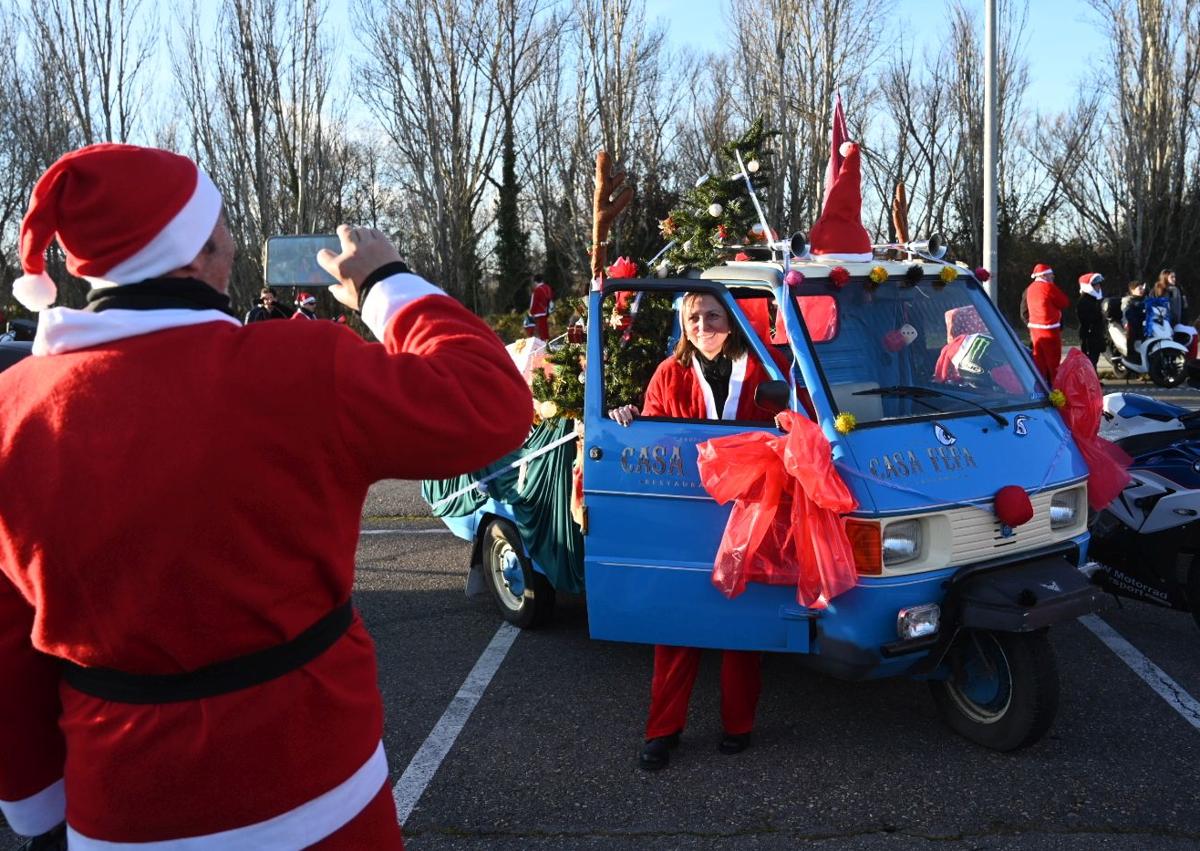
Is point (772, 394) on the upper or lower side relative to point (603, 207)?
lower

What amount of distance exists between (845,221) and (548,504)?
2.05 meters

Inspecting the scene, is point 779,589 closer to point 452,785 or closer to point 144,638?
point 452,785

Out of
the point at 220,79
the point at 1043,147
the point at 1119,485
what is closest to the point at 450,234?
the point at 220,79

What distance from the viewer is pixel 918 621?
3818 millimetres

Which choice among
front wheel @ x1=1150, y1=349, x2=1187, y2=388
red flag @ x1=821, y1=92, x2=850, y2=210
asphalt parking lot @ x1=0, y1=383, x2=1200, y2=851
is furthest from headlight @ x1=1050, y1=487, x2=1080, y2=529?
front wheel @ x1=1150, y1=349, x2=1187, y2=388

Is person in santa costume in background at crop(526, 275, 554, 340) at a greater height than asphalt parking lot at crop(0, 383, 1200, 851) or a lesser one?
greater

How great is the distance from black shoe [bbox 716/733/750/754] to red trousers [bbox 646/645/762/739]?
0.02 metres

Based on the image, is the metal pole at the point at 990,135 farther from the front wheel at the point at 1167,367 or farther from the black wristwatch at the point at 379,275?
the black wristwatch at the point at 379,275

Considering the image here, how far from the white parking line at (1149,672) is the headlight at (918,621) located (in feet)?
4.48

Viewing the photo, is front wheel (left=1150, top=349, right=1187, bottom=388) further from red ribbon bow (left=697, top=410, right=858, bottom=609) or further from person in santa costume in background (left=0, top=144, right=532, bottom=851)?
person in santa costume in background (left=0, top=144, right=532, bottom=851)

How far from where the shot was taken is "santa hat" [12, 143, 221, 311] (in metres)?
1.60

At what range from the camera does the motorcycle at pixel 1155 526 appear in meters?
5.04

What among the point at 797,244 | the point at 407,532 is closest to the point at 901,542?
the point at 797,244

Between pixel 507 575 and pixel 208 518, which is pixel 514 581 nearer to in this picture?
pixel 507 575
